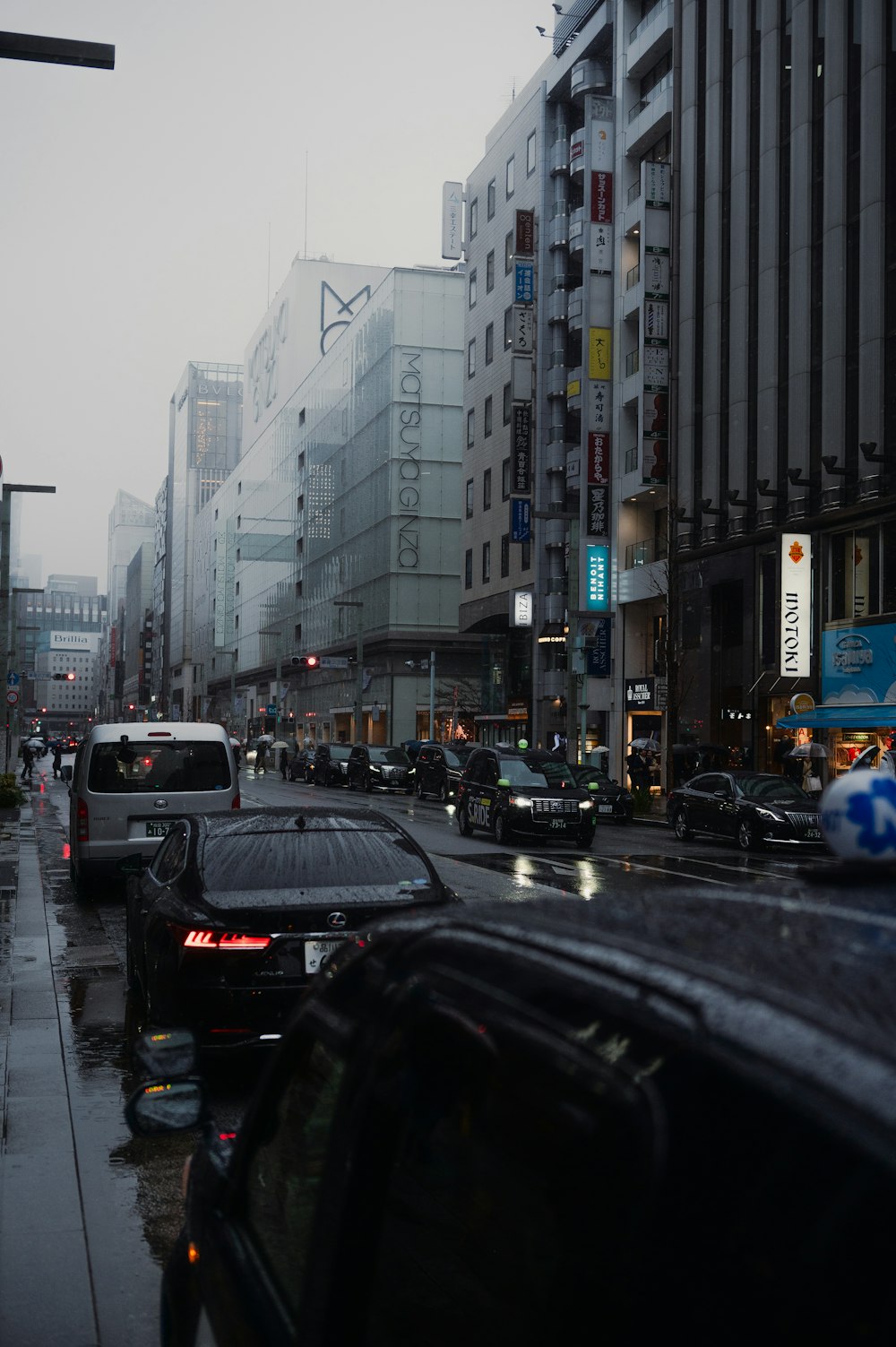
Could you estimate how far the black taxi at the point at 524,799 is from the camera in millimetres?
23672

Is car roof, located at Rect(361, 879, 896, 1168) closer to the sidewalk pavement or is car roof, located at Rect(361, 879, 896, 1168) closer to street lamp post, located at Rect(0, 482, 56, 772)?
the sidewalk pavement

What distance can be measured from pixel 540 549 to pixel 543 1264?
5521 cm

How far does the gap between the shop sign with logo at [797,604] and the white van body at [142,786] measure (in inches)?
861

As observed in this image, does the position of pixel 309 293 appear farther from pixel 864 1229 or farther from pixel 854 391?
pixel 864 1229

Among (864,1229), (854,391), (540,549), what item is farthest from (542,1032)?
(540,549)

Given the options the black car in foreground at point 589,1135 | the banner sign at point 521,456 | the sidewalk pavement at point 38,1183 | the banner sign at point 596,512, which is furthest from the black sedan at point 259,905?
the banner sign at point 521,456

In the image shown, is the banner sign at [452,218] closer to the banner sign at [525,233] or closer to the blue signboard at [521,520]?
the banner sign at [525,233]

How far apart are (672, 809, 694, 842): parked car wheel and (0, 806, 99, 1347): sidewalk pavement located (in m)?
17.9

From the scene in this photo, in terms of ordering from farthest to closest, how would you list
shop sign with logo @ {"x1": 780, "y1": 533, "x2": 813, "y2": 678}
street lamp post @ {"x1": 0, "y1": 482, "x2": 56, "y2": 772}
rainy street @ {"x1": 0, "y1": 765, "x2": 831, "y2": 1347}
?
street lamp post @ {"x1": 0, "y1": 482, "x2": 56, "y2": 772}, shop sign with logo @ {"x1": 780, "y1": 533, "x2": 813, "y2": 678}, rainy street @ {"x1": 0, "y1": 765, "x2": 831, "y2": 1347}

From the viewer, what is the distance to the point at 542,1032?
62.4 inches

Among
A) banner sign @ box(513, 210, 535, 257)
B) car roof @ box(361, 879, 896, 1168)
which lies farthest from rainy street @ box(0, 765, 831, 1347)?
banner sign @ box(513, 210, 535, 257)

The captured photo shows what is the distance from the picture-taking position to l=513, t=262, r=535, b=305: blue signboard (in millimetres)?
56031

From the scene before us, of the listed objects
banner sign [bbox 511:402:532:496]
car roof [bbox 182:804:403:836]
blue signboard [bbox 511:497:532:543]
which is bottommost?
car roof [bbox 182:804:403:836]

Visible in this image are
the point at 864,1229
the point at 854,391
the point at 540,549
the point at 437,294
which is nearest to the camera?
the point at 864,1229
